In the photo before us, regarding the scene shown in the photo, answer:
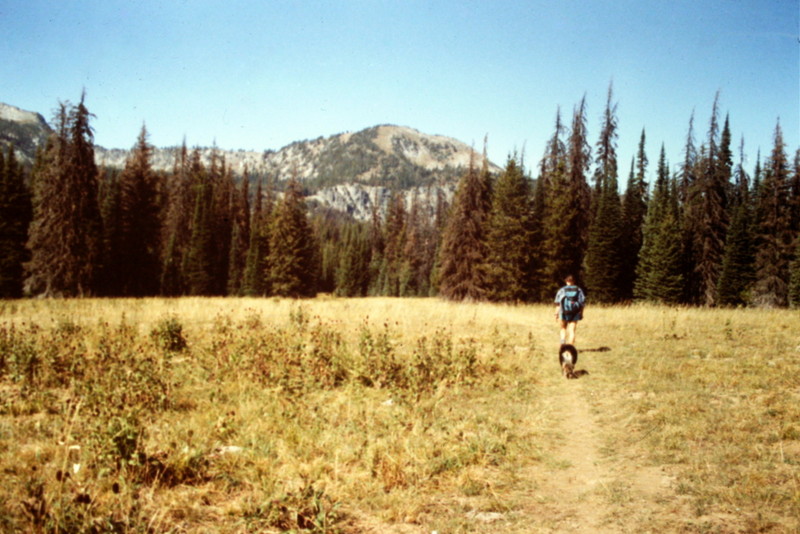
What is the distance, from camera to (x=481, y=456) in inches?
207

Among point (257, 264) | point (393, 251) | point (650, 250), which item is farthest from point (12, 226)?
point (650, 250)

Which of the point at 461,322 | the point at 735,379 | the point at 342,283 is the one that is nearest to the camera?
the point at 735,379

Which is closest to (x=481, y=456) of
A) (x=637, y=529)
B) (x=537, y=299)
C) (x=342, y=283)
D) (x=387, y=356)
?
(x=637, y=529)

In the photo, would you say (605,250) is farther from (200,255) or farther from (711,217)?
(200,255)

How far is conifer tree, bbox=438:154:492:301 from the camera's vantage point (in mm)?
34750

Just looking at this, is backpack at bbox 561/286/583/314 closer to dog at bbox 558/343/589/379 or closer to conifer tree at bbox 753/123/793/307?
dog at bbox 558/343/589/379

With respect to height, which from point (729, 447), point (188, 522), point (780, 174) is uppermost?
point (780, 174)

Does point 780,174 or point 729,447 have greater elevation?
point 780,174

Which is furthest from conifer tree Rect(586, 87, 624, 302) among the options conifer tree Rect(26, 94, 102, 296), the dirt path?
conifer tree Rect(26, 94, 102, 296)

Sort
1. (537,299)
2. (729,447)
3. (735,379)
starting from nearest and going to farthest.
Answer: (729,447)
(735,379)
(537,299)

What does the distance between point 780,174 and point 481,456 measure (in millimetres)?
45797

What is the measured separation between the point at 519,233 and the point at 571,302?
23089 millimetres

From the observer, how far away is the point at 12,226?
117 ft

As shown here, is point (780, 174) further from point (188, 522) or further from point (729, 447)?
point (188, 522)
